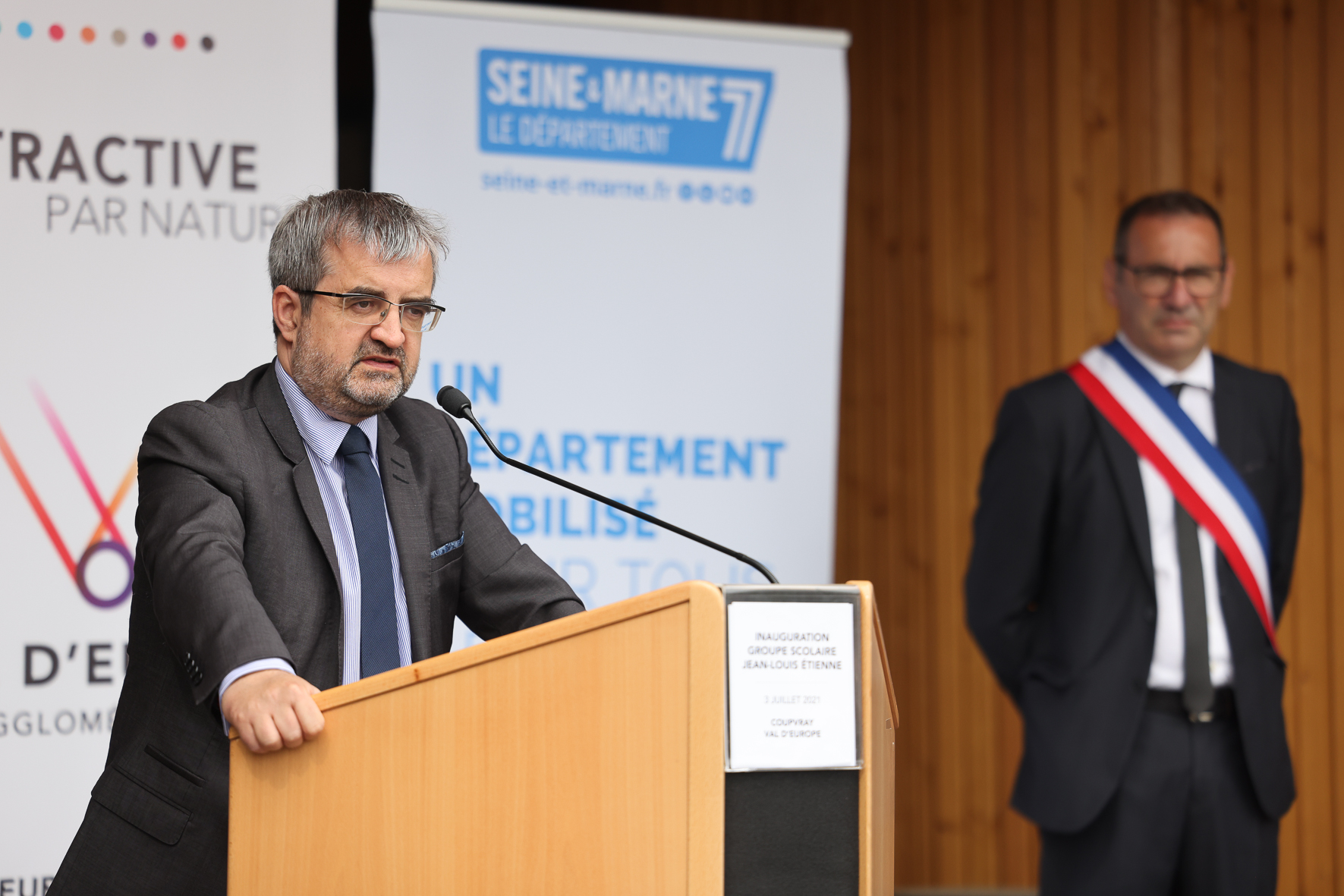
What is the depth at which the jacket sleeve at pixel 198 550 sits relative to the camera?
150 centimetres

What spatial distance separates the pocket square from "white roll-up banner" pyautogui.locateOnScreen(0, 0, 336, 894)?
3.78 feet

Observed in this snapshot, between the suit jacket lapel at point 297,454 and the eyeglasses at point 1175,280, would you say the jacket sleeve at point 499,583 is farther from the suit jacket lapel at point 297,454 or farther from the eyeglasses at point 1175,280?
the eyeglasses at point 1175,280

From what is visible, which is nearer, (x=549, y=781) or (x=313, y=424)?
(x=549, y=781)

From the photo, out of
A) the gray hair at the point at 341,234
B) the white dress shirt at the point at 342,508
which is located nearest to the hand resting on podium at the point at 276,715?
the white dress shirt at the point at 342,508

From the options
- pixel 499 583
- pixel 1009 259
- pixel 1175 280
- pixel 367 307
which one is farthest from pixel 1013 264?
pixel 367 307

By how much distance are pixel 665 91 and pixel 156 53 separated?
112cm

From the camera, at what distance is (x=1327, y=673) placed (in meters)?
4.29

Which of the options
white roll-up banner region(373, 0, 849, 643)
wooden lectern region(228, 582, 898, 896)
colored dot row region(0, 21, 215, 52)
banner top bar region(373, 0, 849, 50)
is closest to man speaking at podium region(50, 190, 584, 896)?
wooden lectern region(228, 582, 898, 896)

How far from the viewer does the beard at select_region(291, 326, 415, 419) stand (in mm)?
1809

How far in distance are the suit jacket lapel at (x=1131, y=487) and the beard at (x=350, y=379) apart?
5.14 feet

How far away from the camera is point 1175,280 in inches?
114

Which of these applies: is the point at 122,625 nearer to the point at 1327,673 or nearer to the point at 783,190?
the point at 783,190

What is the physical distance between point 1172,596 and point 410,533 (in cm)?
160

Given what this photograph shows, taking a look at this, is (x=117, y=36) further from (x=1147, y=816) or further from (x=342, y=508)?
(x=1147, y=816)
